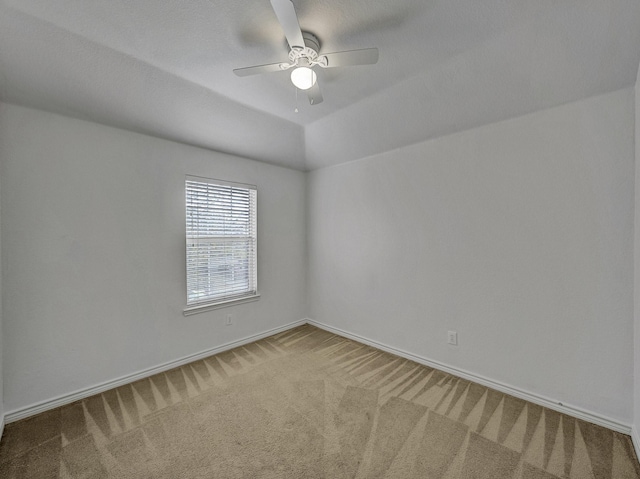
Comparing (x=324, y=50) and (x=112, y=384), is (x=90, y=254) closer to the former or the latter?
(x=112, y=384)

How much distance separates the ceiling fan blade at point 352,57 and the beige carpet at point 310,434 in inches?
95.3

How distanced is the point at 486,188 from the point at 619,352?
149 centimetres

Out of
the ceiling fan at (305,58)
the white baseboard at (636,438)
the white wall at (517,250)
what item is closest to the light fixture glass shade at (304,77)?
the ceiling fan at (305,58)

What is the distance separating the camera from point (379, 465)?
1656 millimetres

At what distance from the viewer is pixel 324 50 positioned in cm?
193

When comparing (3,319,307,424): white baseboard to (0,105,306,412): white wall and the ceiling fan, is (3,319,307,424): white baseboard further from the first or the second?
the ceiling fan

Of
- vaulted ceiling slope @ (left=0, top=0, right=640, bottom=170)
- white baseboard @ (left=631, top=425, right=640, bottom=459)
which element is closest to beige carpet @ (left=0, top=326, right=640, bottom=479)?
white baseboard @ (left=631, top=425, right=640, bottom=459)

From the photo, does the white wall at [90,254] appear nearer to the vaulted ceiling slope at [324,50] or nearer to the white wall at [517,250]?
the vaulted ceiling slope at [324,50]

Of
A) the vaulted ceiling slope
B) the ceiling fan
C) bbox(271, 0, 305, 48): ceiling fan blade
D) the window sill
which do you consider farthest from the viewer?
the window sill

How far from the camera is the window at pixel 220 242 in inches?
120

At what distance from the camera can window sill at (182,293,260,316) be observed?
9.82 ft

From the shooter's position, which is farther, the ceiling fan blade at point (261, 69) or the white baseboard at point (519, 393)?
the white baseboard at point (519, 393)

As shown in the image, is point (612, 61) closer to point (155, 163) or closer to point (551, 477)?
point (551, 477)

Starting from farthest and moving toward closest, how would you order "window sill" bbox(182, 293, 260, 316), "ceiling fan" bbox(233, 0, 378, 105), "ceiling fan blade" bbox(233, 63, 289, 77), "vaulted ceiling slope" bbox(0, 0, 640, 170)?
"window sill" bbox(182, 293, 260, 316), "ceiling fan blade" bbox(233, 63, 289, 77), "vaulted ceiling slope" bbox(0, 0, 640, 170), "ceiling fan" bbox(233, 0, 378, 105)
